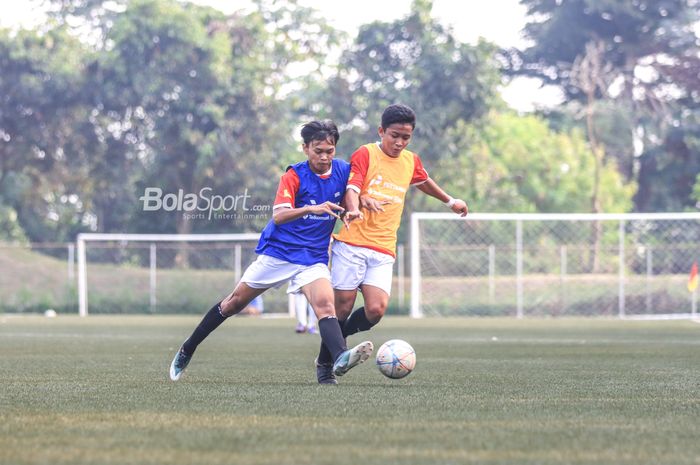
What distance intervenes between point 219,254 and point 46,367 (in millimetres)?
23543

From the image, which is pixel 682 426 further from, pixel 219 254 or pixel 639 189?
pixel 639 189

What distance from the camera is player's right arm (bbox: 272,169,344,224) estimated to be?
7.86m

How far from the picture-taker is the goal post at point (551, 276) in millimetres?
29375

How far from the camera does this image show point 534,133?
5112cm

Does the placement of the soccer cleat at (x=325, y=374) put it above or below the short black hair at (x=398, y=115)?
below

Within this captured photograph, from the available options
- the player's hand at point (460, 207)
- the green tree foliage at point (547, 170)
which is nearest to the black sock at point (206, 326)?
the player's hand at point (460, 207)

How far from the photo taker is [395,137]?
8555 millimetres

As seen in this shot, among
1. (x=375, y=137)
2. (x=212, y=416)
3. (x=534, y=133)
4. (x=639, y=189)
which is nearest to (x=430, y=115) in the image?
(x=375, y=137)

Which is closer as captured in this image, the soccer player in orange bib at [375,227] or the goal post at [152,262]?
the soccer player in orange bib at [375,227]

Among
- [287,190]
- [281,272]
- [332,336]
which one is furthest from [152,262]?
[332,336]

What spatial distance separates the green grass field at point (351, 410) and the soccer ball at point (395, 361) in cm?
13

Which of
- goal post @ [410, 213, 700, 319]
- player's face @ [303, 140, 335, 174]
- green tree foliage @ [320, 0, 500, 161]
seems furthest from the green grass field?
green tree foliage @ [320, 0, 500, 161]

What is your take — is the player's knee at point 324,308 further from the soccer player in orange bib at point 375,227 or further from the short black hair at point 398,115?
the short black hair at point 398,115

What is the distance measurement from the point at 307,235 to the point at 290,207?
28 cm
